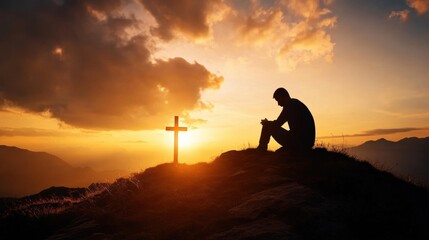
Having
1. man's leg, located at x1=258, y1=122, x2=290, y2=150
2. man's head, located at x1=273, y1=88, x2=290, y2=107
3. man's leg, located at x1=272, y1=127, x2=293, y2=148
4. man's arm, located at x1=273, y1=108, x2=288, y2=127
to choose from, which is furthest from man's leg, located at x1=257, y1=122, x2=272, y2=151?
man's head, located at x1=273, y1=88, x2=290, y2=107

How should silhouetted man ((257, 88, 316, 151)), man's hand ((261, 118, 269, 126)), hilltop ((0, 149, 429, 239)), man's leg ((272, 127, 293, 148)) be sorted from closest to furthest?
1. hilltop ((0, 149, 429, 239))
2. silhouetted man ((257, 88, 316, 151))
3. man's leg ((272, 127, 293, 148))
4. man's hand ((261, 118, 269, 126))

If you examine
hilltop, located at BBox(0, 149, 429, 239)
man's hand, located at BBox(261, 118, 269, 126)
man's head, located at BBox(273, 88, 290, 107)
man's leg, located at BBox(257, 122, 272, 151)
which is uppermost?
man's head, located at BBox(273, 88, 290, 107)

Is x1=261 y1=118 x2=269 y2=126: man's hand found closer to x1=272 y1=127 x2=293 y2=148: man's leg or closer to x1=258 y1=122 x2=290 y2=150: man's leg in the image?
x1=258 y1=122 x2=290 y2=150: man's leg

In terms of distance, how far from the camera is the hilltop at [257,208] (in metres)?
6.98

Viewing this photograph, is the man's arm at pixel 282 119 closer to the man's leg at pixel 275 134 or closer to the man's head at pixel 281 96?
the man's leg at pixel 275 134

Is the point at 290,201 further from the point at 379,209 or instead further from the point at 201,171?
the point at 201,171

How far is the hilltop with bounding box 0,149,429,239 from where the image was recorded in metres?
6.98

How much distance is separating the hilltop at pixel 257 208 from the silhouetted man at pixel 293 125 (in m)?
0.51

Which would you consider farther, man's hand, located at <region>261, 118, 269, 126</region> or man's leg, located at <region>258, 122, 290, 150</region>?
man's hand, located at <region>261, 118, 269, 126</region>

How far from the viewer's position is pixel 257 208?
8062mm

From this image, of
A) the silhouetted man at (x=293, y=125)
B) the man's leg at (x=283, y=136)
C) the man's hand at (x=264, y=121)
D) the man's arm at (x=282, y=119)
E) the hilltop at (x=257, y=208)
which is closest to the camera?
the hilltop at (x=257, y=208)

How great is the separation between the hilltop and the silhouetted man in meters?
0.51

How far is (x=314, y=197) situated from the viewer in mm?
8188

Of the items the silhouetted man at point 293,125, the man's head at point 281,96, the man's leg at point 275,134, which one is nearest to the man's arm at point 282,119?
the silhouetted man at point 293,125
